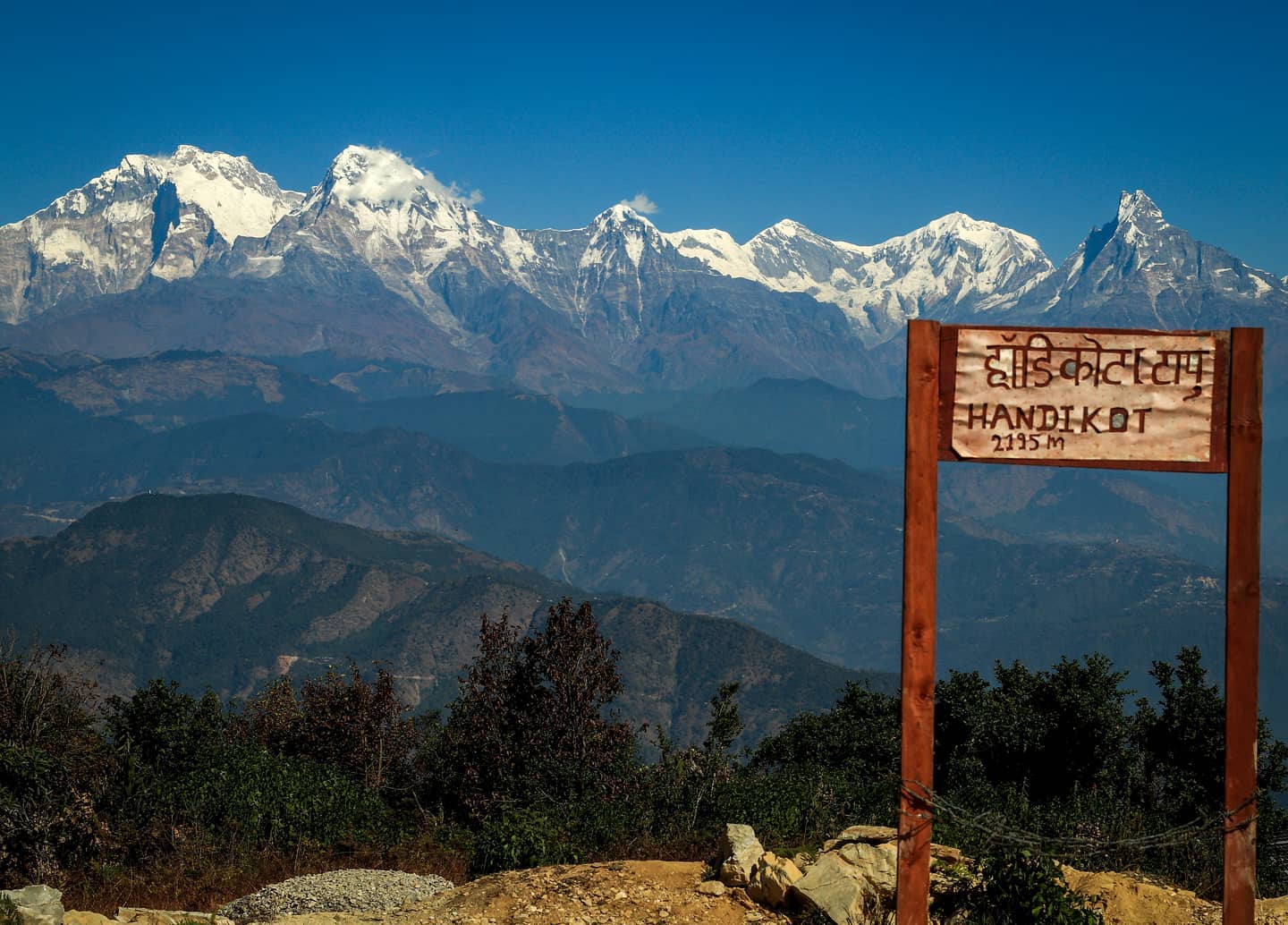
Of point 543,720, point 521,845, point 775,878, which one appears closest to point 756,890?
point 775,878

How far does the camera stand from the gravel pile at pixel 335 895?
14.6 m

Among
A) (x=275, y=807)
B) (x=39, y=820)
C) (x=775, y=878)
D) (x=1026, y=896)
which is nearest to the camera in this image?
(x=1026, y=896)

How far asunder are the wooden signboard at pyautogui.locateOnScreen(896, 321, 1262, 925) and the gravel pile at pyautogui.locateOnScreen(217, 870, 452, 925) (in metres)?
7.12

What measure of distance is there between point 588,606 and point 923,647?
1583 cm

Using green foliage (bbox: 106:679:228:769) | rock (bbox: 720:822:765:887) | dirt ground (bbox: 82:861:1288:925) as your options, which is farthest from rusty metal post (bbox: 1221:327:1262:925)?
green foliage (bbox: 106:679:228:769)

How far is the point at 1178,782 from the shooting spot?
2975 centimetres

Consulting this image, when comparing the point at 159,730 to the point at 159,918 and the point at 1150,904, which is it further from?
the point at 1150,904

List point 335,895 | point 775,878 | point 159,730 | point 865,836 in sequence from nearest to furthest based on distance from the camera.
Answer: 1. point 775,878
2. point 865,836
3. point 335,895
4. point 159,730

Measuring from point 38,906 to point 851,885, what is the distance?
8.92 meters

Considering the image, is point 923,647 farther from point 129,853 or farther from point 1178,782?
point 1178,782

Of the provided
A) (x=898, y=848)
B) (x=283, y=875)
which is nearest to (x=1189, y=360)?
(x=898, y=848)

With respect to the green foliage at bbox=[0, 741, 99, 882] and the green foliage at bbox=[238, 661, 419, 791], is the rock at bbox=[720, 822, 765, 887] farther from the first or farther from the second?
the green foliage at bbox=[238, 661, 419, 791]

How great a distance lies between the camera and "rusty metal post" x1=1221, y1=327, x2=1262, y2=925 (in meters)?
11.2

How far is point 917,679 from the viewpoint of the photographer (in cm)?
1110
